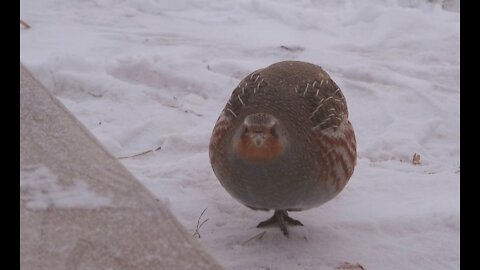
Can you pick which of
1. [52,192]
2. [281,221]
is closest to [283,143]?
[281,221]

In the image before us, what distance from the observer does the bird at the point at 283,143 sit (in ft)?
7.40

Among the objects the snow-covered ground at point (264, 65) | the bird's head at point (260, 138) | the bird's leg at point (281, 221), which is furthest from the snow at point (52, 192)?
the bird's leg at point (281, 221)

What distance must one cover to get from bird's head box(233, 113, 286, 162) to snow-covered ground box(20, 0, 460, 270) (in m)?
0.46

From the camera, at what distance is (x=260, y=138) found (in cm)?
220

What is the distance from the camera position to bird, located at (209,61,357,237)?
2256mm

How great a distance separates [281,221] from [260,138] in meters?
0.61

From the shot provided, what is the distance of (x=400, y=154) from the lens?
3436 mm

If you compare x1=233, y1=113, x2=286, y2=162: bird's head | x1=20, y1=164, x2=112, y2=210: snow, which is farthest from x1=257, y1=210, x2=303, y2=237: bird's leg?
x1=20, y1=164, x2=112, y2=210: snow

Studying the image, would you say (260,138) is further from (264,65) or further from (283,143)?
(264,65)

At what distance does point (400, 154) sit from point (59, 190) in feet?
7.14

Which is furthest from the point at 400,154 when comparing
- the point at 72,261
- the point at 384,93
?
the point at 72,261

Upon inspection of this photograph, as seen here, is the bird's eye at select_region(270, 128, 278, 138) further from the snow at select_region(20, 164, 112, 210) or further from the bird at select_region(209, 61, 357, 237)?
the snow at select_region(20, 164, 112, 210)

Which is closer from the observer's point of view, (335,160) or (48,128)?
(48,128)
